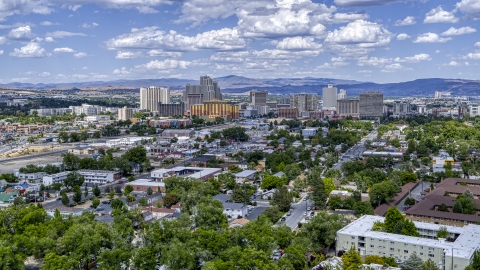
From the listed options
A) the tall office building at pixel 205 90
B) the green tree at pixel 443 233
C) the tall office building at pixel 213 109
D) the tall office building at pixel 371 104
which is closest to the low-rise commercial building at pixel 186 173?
the green tree at pixel 443 233

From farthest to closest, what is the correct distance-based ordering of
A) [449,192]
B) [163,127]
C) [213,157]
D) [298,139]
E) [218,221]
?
1. [163,127]
2. [298,139]
3. [213,157]
4. [449,192]
5. [218,221]

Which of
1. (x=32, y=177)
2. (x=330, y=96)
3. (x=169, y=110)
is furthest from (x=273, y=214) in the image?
(x=330, y=96)

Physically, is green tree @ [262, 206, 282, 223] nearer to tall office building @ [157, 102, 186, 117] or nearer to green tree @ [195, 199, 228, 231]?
green tree @ [195, 199, 228, 231]

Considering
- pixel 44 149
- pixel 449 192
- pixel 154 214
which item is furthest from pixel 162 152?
pixel 449 192

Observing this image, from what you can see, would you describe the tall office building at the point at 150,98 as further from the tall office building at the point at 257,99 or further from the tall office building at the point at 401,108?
the tall office building at the point at 401,108

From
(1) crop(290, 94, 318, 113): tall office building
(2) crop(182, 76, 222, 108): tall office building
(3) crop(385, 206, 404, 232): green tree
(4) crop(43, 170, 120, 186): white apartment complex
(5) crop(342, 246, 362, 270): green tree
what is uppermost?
(2) crop(182, 76, 222, 108): tall office building

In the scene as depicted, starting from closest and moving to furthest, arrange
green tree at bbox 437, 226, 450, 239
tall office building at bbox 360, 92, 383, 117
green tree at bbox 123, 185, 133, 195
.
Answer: green tree at bbox 437, 226, 450, 239, green tree at bbox 123, 185, 133, 195, tall office building at bbox 360, 92, 383, 117

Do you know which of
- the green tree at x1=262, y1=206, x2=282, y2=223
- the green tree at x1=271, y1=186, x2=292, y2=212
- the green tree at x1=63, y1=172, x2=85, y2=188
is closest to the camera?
the green tree at x1=262, y1=206, x2=282, y2=223

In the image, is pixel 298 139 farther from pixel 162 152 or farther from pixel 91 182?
pixel 91 182

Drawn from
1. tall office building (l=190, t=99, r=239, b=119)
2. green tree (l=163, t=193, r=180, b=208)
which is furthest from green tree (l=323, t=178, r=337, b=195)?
tall office building (l=190, t=99, r=239, b=119)

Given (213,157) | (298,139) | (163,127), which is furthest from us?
(163,127)
